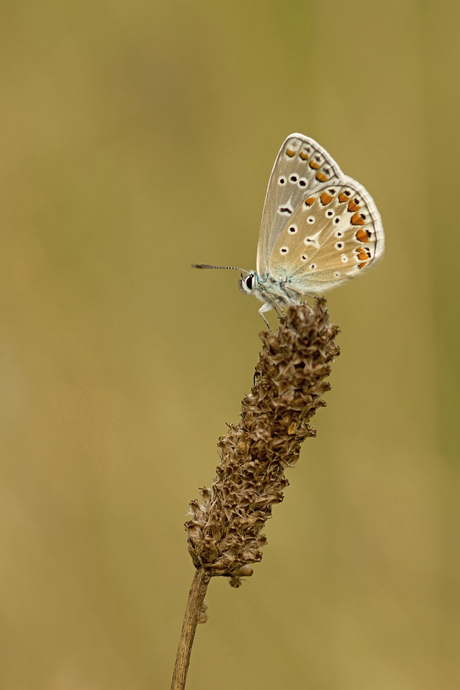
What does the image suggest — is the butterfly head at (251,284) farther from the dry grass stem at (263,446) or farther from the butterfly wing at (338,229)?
the dry grass stem at (263,446)

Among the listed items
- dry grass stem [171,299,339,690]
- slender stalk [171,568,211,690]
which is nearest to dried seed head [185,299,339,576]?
dry grass stem [171,299,339,690]

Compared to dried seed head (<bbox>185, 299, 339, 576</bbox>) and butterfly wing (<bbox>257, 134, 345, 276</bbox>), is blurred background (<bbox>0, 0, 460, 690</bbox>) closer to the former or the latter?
butterfly wing (<bbox>257, 134, 345, 276</bbox>)

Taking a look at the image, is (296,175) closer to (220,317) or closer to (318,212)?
(318,212)

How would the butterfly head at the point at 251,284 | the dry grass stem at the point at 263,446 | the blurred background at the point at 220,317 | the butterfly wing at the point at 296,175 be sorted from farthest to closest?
the blurred background at the point at 220,317, the butterfly head at the point at 251,284, the butterfly wing at the point at 296,175, the dry grass stem at the point at 263,446

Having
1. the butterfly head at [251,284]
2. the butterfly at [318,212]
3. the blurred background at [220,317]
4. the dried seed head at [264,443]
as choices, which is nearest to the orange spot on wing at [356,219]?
the butterfly at [318,212]

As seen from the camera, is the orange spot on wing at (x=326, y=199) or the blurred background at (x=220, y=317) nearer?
the orange spot on wing at (x=326, y=199)

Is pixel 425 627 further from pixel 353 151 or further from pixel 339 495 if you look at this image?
pixel 353 151

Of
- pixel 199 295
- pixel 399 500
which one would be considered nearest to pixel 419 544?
pixel 399 500

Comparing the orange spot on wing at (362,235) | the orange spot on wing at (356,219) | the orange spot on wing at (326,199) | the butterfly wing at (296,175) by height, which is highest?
the butterfly wing at (296,175)
